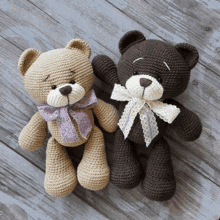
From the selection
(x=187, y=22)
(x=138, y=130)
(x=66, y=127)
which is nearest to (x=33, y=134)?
(x=66, y=127)

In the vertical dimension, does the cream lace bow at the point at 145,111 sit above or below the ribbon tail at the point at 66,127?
above

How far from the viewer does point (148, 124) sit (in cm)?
71

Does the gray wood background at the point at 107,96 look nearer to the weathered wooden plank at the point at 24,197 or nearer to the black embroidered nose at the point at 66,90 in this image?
the weathered wooden plank at the point at 24,197

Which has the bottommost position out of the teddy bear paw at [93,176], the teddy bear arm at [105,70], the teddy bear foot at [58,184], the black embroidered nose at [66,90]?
the teddy bear foot at [58,184]

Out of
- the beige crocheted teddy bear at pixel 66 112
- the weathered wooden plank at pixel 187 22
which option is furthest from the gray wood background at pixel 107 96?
the beige crocheted teddy bear at pixel 66 112

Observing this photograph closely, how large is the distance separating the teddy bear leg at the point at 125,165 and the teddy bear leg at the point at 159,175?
0.14 feet

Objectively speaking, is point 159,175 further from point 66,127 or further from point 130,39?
point 130,39

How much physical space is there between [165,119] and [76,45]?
37 centimetres

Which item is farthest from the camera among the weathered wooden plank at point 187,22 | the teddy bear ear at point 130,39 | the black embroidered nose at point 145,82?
the weathered wooden plank at point 187,22

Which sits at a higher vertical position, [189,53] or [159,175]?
[189,53]

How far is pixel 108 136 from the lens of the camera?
0.88 m

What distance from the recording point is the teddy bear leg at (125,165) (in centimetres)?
77

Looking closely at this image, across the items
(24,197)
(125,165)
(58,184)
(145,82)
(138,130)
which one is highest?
(145,82)

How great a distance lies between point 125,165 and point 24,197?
425 millimetres
